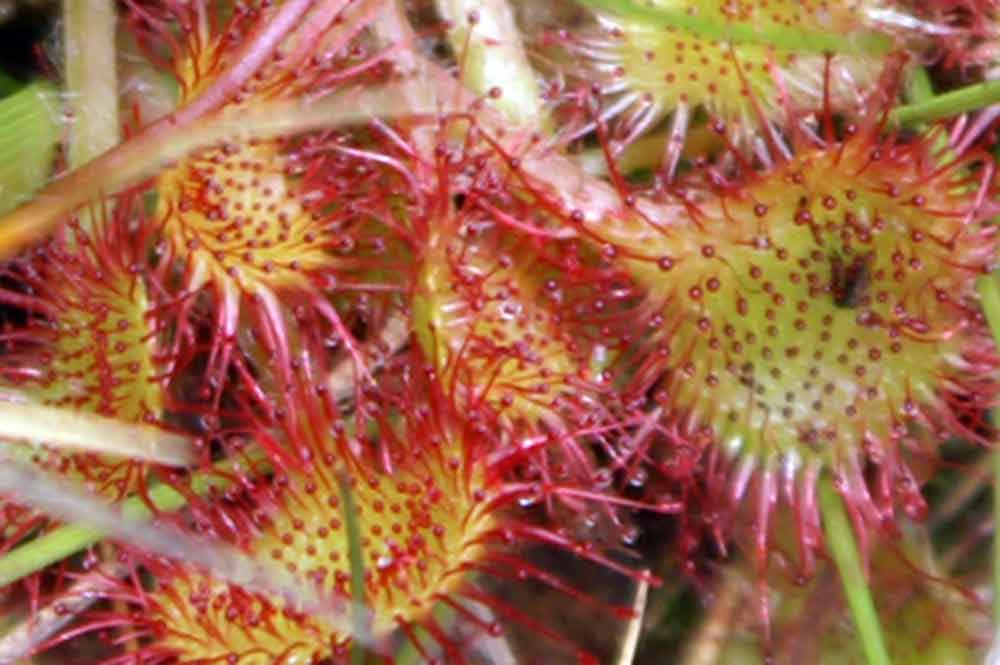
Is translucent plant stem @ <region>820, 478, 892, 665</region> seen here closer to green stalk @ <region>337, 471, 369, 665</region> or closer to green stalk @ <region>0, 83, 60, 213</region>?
green stalk @ <region>337, 471, 369, 665</region>

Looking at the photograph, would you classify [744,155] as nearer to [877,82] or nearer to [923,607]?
[877,82]

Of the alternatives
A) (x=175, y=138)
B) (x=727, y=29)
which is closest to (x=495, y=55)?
(x=727, y=29)

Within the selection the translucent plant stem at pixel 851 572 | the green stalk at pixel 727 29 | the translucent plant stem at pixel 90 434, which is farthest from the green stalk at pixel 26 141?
the translucent plant stem at pixel 851 572

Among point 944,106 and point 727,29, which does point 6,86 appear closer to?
point 727,29

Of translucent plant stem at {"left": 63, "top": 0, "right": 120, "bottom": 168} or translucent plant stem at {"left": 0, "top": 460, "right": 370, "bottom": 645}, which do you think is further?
translucent plant stem at {"left": 63, "top": 0, "right": 120, "bottom": 168}

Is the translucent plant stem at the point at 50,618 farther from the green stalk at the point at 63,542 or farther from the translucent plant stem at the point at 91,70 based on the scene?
the translucent plant stem at the point at 91,70

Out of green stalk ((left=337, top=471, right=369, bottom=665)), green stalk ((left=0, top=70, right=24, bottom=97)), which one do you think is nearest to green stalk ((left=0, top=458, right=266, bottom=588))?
green stalk ((left=337, top=471, right=369, bottom=665))
